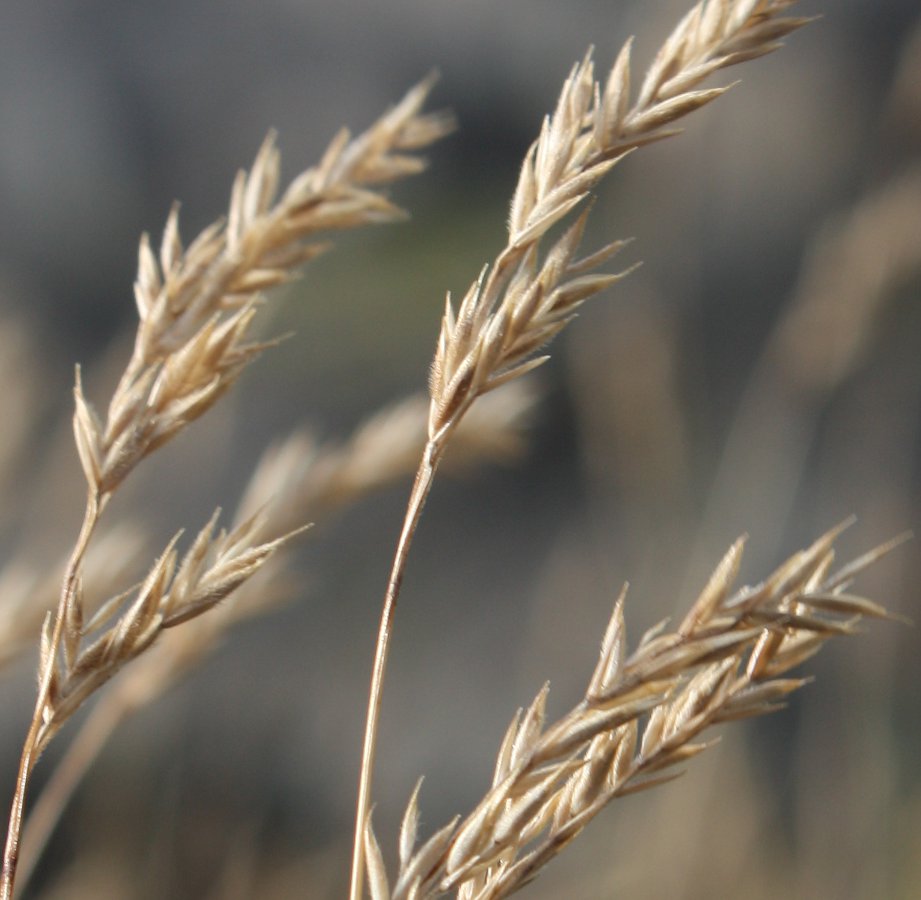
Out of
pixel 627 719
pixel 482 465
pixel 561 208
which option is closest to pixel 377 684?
Result: pixel 627 719

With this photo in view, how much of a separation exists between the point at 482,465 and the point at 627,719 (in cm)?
326

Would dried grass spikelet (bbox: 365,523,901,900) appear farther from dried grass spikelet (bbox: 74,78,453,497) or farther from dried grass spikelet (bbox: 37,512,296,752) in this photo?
dried grass spikelet (bbox: 74,78,453,497)

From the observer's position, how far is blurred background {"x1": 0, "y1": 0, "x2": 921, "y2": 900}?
234cm

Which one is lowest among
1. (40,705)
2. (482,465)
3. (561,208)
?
(40,705)

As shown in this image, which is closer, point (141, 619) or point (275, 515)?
point (141, 619)

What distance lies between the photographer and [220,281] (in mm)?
703

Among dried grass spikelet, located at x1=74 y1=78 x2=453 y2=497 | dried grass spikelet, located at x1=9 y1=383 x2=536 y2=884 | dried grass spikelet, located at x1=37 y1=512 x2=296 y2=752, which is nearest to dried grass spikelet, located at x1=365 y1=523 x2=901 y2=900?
dried grass spikelet, located at x1=37 y1=512 x2=296 y2=752

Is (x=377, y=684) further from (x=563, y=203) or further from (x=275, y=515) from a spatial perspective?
(x=275, y=515)

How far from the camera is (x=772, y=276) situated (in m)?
4.73

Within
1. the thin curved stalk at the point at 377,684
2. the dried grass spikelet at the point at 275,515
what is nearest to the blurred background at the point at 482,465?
the dried grass spikelet at the point at 275,515

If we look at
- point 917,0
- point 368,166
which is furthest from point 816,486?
point 368,166

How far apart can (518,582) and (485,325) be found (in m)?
3.56

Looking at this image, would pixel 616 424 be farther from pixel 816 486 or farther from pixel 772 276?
pixel 772 276

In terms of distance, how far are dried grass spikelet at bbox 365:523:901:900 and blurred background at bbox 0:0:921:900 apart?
21.1 inches
